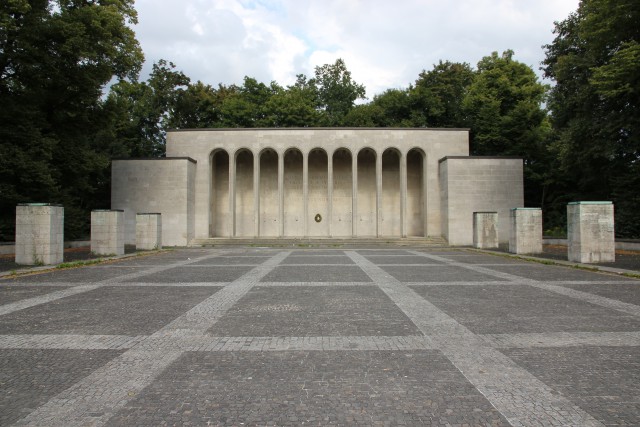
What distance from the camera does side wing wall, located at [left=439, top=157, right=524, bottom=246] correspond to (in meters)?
30.4

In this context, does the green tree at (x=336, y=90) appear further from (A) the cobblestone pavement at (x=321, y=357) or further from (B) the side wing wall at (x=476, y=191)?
(A) the cobblestone pavement at (x=321, y=357)

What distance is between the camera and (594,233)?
14391 millimetres

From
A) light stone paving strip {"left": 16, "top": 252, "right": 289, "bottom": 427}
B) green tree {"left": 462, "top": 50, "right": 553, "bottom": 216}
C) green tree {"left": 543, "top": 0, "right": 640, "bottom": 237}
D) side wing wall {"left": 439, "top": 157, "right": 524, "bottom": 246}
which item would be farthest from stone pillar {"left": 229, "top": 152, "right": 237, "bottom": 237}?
light stone paving strip {"left": 16, "top": 252, "right": 289, "bottom": 427}

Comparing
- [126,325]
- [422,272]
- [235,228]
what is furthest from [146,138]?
[126,325]

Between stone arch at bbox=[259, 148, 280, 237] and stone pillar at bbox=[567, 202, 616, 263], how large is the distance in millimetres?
24485

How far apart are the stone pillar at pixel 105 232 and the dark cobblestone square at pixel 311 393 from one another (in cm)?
1567

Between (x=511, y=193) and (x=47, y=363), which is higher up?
(x=511, y=193)

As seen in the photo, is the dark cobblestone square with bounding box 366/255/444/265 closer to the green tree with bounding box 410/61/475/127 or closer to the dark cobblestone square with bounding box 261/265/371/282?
the dark cobblestone square with bounding box 261/265/371/282

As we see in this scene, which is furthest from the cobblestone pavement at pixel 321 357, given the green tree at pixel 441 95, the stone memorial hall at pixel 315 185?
the green tree at pixel 441 95

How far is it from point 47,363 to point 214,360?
5.65 ft

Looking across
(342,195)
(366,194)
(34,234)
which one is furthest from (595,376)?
(366,194)

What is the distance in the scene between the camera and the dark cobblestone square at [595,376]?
127 inches

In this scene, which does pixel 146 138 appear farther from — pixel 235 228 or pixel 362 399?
pixel 362 399

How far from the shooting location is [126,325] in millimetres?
5863
